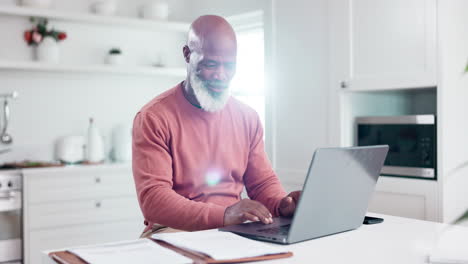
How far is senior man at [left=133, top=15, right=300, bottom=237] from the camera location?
73.7 inches

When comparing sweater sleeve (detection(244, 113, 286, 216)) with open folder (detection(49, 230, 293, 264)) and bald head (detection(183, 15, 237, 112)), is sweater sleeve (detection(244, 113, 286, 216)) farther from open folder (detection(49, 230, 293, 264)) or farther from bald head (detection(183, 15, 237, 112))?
open folder (detection(49, 230, 293, 264))

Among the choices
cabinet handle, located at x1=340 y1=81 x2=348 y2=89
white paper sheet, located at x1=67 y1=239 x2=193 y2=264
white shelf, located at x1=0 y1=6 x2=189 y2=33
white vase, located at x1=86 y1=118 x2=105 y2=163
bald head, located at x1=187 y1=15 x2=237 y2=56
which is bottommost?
white paper sheet, located at x1=67 y1=239 x2=193 y2=264

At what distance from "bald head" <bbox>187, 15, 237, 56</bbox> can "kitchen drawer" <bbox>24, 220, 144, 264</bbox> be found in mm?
2414

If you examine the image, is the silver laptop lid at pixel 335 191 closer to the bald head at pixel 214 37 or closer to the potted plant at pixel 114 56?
the bald head at pixel 214 37

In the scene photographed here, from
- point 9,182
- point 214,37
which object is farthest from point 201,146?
point 9,182

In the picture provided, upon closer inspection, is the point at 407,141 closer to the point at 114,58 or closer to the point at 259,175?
the point at 259,175

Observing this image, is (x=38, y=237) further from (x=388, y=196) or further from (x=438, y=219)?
(x=438, y=219)

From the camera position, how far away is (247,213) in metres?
1.59

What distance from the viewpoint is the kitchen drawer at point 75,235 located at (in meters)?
3.81

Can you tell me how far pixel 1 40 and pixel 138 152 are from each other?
2831 millimetres

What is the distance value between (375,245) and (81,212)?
3008mm

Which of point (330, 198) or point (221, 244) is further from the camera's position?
point (330, 198)

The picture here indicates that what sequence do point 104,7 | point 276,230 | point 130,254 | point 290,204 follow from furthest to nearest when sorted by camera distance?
1. point 104,7
2. point 290,204
3. point 276,230
4. point 130,254

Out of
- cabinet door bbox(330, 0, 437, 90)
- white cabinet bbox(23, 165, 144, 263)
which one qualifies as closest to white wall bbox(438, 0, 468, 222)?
cabinet door bbox(330, 0, 437, 90)
